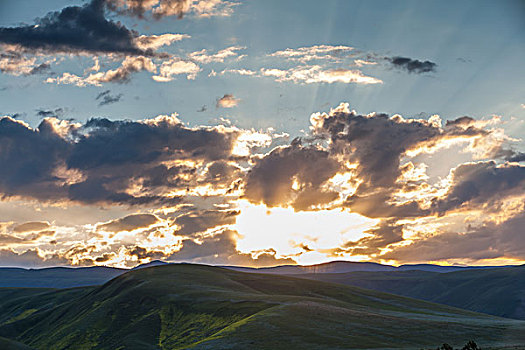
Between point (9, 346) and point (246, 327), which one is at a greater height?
point (246, 327)

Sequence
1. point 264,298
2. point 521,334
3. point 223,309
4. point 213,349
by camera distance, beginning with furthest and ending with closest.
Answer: point 264,298, point 223,309, point 521,334, point 213,349

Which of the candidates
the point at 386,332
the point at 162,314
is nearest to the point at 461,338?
the point at 386,332

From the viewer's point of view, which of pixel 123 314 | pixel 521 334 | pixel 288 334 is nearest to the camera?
pixel 288 334

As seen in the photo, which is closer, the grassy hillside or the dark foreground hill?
the grassy hillside

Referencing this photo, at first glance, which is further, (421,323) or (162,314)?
(162,314)

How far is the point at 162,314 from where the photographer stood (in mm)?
170875

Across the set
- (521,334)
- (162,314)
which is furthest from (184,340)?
(521,334)

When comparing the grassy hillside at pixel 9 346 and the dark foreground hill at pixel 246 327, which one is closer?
the grassy hillside at pixel 9 346

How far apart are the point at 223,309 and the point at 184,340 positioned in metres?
18.1

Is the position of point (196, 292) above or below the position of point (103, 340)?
above

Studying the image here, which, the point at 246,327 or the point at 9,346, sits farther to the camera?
the point at 246,327

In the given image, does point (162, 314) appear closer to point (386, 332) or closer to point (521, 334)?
point (386, 332)

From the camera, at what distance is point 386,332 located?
118 m

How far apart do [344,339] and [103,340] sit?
87952 mm
